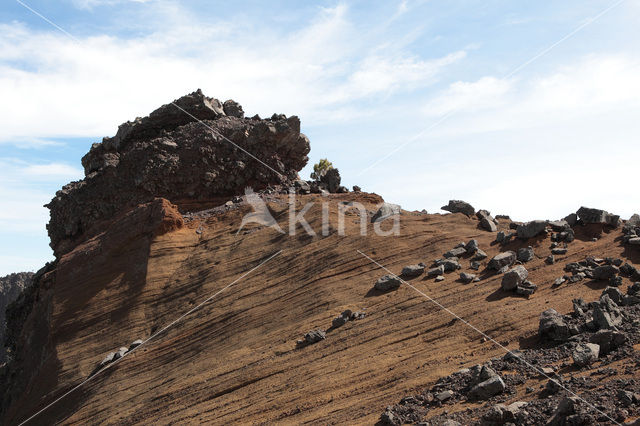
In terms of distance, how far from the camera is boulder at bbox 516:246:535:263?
12.2 metres

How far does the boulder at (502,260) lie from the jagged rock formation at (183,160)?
10561 millimetres

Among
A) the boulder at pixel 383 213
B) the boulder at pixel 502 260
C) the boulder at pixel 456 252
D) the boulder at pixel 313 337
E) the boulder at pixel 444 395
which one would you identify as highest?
the boulder at pixel 383 213

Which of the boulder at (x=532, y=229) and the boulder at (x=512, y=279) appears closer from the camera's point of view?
the boulder at (x=512, y=279)

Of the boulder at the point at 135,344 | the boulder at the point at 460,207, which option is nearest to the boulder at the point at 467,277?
the boulder at the point at 460,207

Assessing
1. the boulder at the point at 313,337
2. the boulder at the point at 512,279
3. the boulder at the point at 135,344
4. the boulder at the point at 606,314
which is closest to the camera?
the boulder at the point at 606,314

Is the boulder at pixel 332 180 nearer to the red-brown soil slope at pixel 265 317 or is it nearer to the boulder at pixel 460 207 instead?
the red-brown soil slope at pixel 265 317

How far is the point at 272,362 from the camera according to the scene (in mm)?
10789

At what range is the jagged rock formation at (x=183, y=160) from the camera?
68.5ft

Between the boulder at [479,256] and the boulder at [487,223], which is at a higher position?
the boulder at [487,223]

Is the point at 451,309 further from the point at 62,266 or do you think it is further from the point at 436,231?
the point at 62,266

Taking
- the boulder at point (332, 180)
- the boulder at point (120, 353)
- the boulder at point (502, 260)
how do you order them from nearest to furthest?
the boulder at point (502, 260) → the boulder at point (120, 353) → the boulder at point (332, 180)

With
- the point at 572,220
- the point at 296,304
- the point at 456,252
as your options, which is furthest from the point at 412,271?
the point at 572,220

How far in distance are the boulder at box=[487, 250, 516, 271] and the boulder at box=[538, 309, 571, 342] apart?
2943mm

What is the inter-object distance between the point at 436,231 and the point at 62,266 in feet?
41.5
